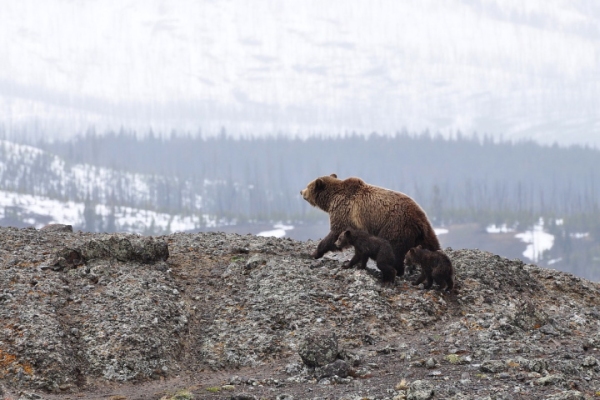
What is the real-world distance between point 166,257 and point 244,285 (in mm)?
2411

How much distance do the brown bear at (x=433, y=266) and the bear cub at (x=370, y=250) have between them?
595mm

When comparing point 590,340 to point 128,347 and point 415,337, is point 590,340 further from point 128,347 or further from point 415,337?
point 128,347

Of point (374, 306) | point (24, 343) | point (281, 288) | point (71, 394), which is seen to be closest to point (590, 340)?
point (374, 306)

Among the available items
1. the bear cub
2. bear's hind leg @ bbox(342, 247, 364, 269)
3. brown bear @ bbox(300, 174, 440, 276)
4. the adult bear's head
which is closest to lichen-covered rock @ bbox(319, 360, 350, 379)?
the bear cub

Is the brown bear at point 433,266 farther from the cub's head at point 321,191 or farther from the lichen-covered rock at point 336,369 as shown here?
the lichen-covered rock at point 336,369

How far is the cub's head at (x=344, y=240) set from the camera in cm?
1766

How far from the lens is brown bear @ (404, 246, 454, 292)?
1659 centimetres

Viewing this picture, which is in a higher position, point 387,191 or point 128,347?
point 387,191

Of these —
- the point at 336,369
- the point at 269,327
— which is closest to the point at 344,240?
the point at 269,327

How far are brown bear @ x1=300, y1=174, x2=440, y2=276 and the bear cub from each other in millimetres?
608

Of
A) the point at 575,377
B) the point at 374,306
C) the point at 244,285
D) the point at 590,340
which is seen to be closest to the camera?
the point at 575,377

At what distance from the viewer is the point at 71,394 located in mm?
12633

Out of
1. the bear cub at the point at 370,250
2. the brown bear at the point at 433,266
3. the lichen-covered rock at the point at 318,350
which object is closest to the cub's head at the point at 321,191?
the bear cub at the point at 370,250

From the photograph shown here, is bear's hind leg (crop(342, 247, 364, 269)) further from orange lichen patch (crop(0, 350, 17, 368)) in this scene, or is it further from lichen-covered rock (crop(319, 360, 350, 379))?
orange lichen patch (crop(0, 350, 17, 368))
